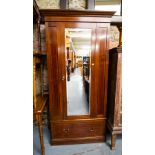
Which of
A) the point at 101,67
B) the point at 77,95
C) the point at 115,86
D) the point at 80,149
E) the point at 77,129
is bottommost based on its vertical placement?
the point at 80,149

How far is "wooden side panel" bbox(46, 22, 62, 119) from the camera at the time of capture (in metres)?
1.90

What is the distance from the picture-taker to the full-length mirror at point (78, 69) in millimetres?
1941

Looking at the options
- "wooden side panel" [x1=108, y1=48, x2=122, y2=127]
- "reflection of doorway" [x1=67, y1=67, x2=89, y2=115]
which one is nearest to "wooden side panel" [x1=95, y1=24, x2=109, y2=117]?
"wooden side panel" [x1=108, y1=48, x2=122, y2=127]

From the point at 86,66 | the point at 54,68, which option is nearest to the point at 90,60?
the point at 86,66

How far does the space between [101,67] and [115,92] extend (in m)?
0.40

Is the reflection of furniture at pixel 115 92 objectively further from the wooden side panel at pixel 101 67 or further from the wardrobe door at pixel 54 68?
the wardrobe door at pixel 54 68

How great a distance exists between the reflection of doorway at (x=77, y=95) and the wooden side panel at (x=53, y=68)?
0.16 metres

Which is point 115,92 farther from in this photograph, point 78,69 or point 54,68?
point 54,68

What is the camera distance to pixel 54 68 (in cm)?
197
